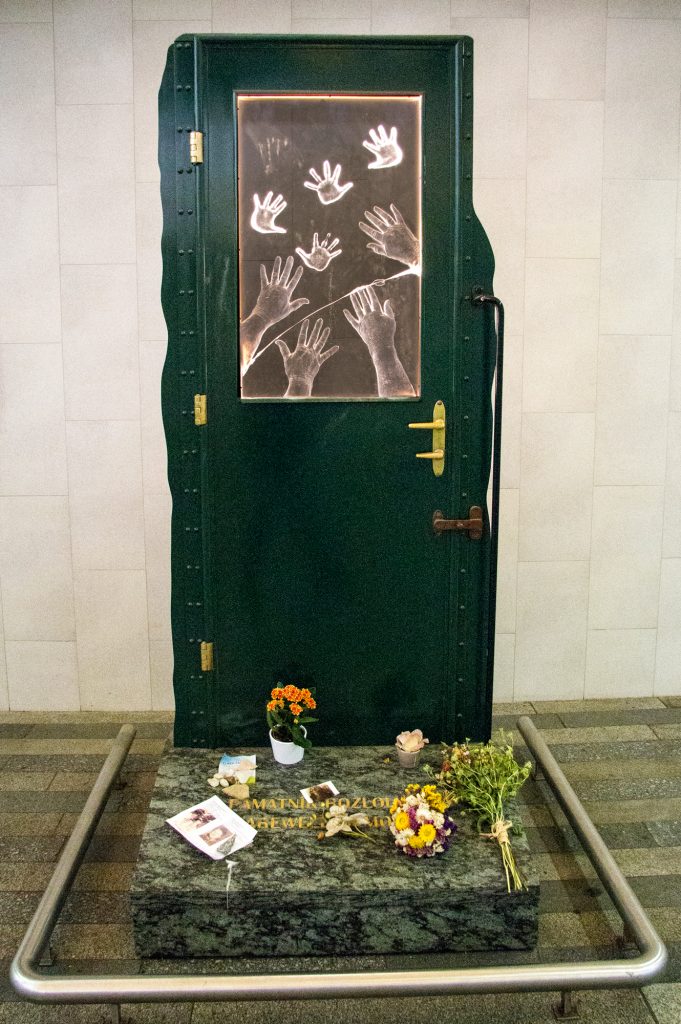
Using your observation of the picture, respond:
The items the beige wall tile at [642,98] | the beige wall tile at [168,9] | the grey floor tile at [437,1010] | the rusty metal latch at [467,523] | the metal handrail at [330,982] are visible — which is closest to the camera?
the metal handrail at [330,982]

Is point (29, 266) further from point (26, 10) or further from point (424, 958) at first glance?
point (424, 958)

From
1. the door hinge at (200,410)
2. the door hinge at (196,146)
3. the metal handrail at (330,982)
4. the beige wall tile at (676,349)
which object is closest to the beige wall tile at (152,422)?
the door hinge at (200,410)

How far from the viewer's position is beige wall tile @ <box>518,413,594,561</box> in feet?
12.5

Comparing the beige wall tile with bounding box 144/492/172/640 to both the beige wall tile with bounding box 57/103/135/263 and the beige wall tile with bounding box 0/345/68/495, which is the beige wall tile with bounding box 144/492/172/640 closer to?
the beige wall tile with bounding box 0/345/68/495

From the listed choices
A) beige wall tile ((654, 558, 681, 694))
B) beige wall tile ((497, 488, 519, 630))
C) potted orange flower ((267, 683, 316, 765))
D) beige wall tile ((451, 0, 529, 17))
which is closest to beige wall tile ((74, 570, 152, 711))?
potted orange flower ((267, 683, 316, 765))

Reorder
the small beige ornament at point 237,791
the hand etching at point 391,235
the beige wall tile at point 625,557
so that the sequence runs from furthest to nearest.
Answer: the beige wall tile at point 625,557, the hand etching at point 391,235, the small beige ornament at point 237,791

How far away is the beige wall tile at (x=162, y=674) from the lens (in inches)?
154

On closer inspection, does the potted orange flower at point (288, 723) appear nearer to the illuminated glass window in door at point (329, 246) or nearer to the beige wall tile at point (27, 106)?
the illuminated glass window in door at point (329, 246)

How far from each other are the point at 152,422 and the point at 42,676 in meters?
1.25

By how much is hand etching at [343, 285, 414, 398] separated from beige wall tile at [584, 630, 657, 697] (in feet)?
5.49

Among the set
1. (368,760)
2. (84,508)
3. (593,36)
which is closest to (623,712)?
(368,760)

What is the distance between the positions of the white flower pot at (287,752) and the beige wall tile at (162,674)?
955 mm

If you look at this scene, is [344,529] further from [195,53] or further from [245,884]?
[195,53]

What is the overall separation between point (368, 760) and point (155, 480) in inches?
59.2
